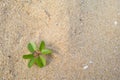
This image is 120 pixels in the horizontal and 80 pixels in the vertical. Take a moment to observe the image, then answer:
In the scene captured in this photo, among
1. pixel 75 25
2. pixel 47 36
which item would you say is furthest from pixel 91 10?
pixel 47 36

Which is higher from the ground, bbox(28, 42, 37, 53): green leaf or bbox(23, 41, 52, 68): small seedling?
bbox(28, 42, 37, 53): green leaf

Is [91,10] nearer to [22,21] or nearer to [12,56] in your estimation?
[22,21]

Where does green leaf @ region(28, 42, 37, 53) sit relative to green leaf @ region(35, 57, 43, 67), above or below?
above

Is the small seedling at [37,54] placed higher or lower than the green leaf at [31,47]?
lower

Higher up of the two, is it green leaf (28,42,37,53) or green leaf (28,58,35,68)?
green leaf (28,42,37,53)
